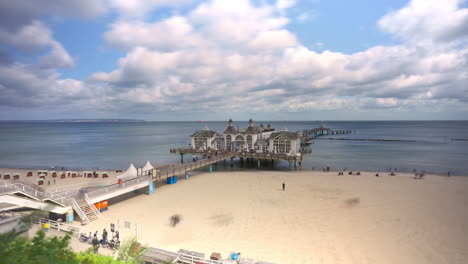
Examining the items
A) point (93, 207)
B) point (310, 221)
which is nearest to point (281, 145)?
point (310, 221)

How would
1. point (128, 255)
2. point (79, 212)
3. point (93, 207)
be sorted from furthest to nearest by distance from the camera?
1. point (93, 207)
2. point (79, 212)
3. point (128, 255)

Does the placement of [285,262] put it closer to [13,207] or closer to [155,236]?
[155,236]

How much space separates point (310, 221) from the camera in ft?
56.4

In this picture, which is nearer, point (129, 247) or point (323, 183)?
point (129, 247)

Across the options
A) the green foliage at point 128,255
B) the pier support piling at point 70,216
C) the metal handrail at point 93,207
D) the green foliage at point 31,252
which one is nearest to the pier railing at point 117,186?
the metal handrail at point 93,207

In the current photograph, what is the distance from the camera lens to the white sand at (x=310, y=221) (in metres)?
13.4

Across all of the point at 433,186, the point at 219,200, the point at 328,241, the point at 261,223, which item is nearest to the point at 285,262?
the point at 328,241

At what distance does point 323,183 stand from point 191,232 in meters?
18.1

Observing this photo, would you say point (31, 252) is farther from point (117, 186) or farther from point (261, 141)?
point (261, 141)

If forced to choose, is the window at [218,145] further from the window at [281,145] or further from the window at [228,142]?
the window at [281,145]

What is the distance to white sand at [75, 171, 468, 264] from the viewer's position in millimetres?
13398

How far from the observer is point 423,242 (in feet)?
47.1

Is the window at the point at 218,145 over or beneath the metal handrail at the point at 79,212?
over

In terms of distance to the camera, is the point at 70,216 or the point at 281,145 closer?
the point at 70,216
